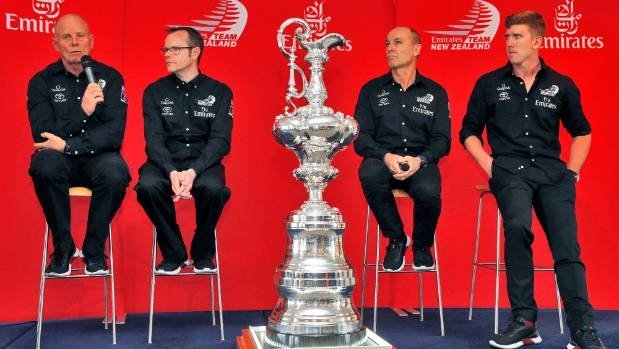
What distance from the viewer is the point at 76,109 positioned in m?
3.78

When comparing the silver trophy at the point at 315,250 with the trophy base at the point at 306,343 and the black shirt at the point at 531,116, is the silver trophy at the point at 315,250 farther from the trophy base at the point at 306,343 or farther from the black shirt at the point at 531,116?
the black shirt at the point at 531,116

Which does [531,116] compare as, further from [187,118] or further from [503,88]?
[187,118]

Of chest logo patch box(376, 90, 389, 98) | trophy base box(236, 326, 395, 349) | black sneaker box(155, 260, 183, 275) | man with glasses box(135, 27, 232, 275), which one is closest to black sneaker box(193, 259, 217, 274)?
man with glasses box(135, 27, 232, 275)

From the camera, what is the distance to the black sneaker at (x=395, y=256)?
3.60 metres

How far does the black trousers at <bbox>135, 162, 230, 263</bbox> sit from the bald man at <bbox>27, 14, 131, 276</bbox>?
158mm

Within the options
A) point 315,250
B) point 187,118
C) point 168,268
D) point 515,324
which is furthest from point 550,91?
point 168,268

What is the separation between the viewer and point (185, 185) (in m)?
3.42

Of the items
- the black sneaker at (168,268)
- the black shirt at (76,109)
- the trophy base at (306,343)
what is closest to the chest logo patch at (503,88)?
the trophy base at (306,343)

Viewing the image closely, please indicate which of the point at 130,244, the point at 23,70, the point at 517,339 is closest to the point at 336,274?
the point at 517,339

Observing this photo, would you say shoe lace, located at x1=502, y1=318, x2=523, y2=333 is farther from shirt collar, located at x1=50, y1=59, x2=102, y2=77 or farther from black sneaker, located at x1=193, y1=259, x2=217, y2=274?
shirt collar, located at x1=50, y1=59, x2=102, y2=77

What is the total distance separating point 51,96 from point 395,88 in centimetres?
205

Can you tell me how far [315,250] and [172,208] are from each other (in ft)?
4.76

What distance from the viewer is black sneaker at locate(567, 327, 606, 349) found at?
9.61 feet

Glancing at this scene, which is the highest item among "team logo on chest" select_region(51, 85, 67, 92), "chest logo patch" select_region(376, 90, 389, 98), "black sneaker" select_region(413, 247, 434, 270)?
"chest logo patch" select_region(376, 90, 389, 98)
